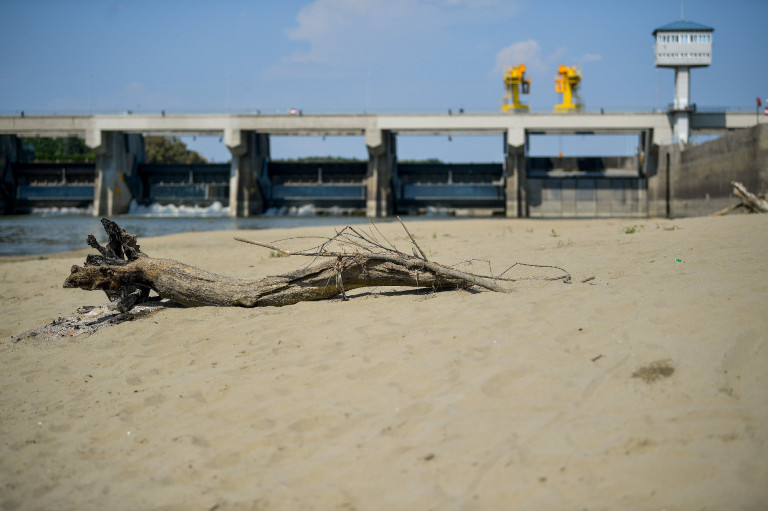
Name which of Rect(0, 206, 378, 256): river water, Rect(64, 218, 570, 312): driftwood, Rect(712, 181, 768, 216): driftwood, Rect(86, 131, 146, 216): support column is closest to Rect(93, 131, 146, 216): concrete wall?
Rect(86, 131, 146, 216): support column

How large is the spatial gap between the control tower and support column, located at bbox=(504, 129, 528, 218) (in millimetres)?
9261

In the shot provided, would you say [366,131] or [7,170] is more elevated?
[366,131]

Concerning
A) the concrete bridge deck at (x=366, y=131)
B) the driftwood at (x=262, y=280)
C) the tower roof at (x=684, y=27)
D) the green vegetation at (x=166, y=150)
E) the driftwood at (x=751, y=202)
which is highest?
the tower roof at (x=684, y=27)

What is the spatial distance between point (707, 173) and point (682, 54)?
13.3 metres

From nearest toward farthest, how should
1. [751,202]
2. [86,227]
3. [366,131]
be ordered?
[751,202] → [86,227] → [366,131]

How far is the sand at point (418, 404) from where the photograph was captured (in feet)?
9.35

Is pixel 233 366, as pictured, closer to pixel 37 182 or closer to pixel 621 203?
pixel 621 203

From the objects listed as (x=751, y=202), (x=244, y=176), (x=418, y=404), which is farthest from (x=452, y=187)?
(x=418, y=404)

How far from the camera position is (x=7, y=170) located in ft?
142

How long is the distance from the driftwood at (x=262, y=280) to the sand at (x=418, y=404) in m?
0.28

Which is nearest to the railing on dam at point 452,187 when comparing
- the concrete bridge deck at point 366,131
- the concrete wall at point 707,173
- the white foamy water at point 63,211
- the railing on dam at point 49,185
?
the concrete bridge deck at point 366,131

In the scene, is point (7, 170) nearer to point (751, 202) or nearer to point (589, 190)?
point (589, 190)

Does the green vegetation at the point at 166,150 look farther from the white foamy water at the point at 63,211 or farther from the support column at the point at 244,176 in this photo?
the support column at the point at 244,176

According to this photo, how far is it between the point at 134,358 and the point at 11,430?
1274 mm
